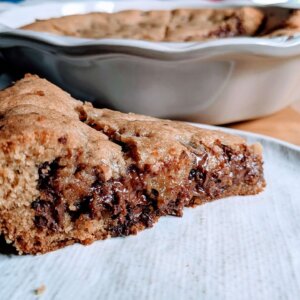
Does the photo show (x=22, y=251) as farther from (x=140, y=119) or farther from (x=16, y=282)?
(x=140, y=119)

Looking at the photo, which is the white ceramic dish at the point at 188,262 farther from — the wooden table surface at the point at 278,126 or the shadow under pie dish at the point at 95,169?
the wooden table surface at the point at 278,126

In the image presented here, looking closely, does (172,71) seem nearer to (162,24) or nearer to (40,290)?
(162,24)

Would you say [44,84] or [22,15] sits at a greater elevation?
[44,84]

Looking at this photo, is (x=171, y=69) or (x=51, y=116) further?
(x=171, y=69)

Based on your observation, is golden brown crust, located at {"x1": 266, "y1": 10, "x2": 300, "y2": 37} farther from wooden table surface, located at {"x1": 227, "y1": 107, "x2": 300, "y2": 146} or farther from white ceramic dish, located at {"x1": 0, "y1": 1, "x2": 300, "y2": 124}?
wooden table surface, located at {"x1": 227, "y1": 107, "x2": 300, "y2": 146}

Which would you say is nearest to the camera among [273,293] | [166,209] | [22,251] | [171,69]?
[273,293]

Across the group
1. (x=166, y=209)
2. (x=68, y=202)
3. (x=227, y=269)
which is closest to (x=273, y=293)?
(x=227, y=269)
